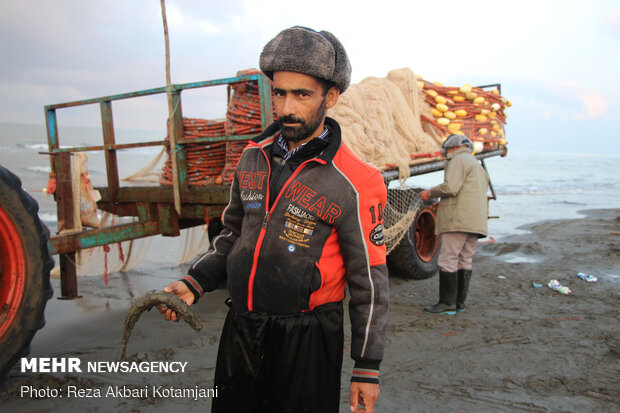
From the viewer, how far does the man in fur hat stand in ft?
4.82

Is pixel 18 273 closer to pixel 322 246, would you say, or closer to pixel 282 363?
pixel 282 363

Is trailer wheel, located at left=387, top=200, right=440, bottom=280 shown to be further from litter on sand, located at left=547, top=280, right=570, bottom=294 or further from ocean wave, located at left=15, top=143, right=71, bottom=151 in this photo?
ocean wave, located at left=15, top=143, right=71, bottom=151

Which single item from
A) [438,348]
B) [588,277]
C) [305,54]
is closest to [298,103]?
[305,54]

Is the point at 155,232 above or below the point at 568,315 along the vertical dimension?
above

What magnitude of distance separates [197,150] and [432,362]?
2645mm

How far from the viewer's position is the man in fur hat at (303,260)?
147 cm

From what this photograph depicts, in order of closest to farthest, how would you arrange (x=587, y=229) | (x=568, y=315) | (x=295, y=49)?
(x=295, y=49), (x=568, y=315), (x=587, y=229)

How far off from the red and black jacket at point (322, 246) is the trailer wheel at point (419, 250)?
3701 millimetres

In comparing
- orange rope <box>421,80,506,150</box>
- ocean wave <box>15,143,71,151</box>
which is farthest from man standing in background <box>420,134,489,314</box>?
ocean wave <box>15,143,71,151</box>

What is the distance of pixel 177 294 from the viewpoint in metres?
1.62

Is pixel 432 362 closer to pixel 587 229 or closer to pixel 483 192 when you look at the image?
pixel 483 192

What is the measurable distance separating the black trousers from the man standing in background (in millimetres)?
3158

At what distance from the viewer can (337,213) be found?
4.83ft

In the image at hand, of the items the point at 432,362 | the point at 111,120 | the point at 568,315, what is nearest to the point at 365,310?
the point at 432,362
